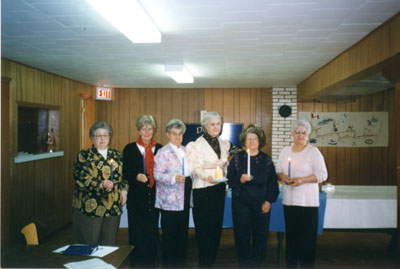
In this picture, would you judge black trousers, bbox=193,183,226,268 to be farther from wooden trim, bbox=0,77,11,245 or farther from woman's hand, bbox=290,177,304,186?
wooden trim, bbox=0,77,11,245

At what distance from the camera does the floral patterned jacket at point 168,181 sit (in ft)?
8.97

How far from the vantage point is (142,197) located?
9.51ft

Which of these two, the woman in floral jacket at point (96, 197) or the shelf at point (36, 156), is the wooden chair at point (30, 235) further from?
the shelf at point (36, 156)

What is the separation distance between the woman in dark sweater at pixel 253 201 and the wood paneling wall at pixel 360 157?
426 cm

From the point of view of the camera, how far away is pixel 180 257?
2795mm

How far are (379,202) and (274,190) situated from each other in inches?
74.2

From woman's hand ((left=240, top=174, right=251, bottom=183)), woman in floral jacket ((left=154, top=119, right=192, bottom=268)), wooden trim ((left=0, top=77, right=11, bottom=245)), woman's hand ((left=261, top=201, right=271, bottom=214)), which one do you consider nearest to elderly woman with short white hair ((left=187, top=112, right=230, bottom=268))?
woman in floral jacket ((left=154, top=119, right=192, bottom=268))

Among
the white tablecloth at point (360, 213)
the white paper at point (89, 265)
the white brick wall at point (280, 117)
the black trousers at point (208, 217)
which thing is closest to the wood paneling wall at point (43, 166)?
the black trousers at point (208, 217)

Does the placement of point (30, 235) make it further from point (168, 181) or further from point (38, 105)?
point (38, 105)

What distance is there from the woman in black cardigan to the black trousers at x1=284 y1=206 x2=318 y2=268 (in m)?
1.25

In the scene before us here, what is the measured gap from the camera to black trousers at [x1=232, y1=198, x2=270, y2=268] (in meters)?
2.71

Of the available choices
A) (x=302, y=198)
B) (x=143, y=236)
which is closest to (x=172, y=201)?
(x=143, y=236)

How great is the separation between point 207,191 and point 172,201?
32 cm

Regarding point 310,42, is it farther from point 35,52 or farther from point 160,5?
point 35,52
